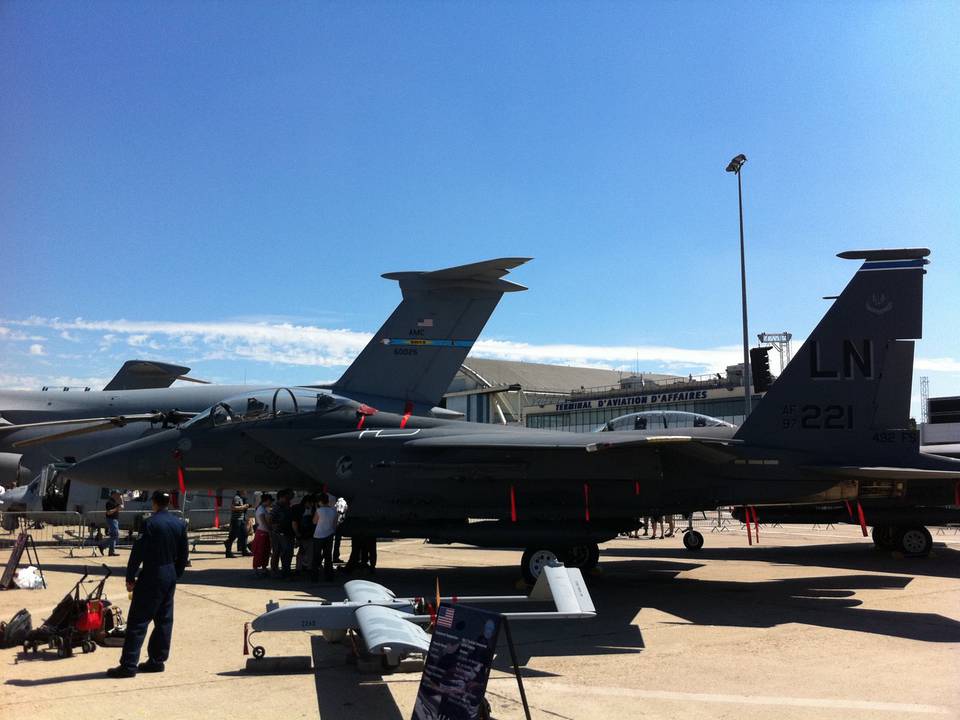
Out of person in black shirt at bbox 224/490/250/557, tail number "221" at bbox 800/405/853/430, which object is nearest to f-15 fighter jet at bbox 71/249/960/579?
tail number "221" at bbox 800/405/853/430

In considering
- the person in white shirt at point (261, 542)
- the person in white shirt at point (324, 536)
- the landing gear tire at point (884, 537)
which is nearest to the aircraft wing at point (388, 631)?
the person in white shirt at point (324, 536)

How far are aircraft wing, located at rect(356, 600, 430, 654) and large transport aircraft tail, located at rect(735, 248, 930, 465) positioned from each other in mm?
7498

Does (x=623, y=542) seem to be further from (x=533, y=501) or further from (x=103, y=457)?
(x=103, y=457)

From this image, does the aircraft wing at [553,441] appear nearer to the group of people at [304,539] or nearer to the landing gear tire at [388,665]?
the group of people at [304,539]

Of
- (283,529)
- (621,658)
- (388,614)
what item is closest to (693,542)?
(283,529)

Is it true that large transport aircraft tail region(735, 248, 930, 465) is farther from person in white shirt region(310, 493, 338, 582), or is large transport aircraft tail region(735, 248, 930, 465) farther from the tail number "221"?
person in white shirt region(310, 493, 338, 582)

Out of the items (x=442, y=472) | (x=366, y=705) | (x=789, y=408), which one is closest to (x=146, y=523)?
(x=366, y=705)

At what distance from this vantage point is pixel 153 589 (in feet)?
21.9

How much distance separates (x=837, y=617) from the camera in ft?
32.0

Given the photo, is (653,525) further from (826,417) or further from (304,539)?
(304,539)

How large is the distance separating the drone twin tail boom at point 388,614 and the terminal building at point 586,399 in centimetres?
3768

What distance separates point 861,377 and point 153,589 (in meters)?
10.0

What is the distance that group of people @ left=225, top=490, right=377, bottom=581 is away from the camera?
12.7 meters

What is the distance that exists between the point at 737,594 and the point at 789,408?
2.93 meters
